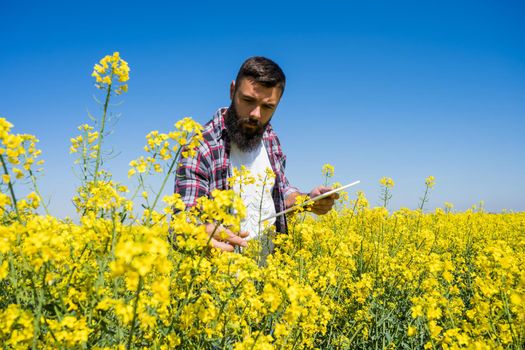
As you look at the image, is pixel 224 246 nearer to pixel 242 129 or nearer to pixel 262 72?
pixel 242 129

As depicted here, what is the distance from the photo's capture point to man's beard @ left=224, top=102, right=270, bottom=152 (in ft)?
12.4

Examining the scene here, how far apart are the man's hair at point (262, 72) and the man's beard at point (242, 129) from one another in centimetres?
38

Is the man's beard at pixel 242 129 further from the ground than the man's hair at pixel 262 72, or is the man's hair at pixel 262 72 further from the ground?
the man's hair at pixel 262 72

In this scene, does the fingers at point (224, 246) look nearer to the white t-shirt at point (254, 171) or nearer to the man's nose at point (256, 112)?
the white t-shirt at point (254, 171)

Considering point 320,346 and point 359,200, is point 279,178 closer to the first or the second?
point 359,200

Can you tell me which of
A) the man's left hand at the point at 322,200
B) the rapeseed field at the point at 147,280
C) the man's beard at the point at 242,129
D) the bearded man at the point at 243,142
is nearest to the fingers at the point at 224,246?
the rapeseed field at the point at 147,280

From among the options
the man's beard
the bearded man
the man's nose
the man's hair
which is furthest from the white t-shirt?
the man's hair

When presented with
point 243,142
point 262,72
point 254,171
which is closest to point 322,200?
point 254,171

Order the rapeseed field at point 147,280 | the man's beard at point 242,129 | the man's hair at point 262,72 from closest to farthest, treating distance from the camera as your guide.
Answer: the rapeseed field at point 147,280, the man's hair at point 262,72, the man's beard at point 242,129

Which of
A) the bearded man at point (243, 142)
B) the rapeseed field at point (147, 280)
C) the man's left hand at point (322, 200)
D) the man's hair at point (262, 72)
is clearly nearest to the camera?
the rapeseed field at point (147, 280)

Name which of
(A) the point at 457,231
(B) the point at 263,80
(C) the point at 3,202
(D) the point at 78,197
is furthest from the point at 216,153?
(A) the point at 457,231

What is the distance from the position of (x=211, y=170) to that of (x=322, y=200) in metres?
1.20

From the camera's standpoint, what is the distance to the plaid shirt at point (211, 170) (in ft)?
10.9

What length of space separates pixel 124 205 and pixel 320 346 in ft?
6.38
